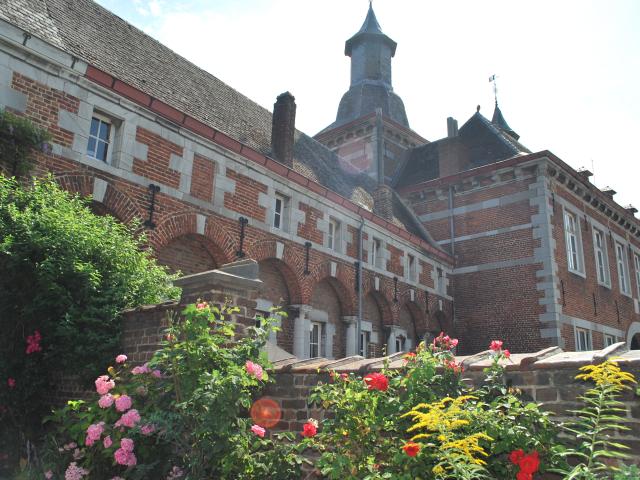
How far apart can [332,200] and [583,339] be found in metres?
10.4

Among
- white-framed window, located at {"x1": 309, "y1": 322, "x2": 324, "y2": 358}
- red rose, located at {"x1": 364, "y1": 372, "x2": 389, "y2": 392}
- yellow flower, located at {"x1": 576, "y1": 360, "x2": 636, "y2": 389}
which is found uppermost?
white-framed window, located at {"x1": 309, "y1": 322, "x2": 324, "y2": 358}

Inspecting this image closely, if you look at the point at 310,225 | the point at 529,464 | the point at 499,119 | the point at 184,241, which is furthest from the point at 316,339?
the point at 499,119

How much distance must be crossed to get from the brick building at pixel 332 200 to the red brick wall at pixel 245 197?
0.12ft

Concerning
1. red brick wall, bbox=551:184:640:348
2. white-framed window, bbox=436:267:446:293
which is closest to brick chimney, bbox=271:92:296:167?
white-framed window, bbox=436:267:446:293

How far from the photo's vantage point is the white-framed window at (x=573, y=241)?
19.0m

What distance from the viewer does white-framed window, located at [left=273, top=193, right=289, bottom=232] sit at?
13117mm

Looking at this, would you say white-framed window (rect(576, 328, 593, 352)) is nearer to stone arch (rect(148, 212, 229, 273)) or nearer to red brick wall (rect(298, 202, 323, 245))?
red brick wall (rect(298, 202, 323, 245))

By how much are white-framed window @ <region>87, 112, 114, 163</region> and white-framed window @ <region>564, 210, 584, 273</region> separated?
15.4 metres

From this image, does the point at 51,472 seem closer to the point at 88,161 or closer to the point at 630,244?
the point at 88,161

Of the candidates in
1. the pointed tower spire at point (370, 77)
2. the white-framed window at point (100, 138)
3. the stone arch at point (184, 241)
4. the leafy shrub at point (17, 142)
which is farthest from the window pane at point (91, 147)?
the pointed tower spire at point (370, 77)

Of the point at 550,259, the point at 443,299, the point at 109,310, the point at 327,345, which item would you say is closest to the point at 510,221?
the point at 550,259

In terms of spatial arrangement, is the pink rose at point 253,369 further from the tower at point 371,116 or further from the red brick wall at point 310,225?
the tower at point 371,116

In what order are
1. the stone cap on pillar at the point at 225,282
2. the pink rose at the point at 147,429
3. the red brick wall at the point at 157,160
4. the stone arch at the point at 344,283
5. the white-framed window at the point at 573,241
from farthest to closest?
the white-framed window at the point at 573,241 → the stone arch at the point at 344,283 → the red brick wall at the point at 157,160 → the stone cap on pillar at the point at 225,282 → the pink rose at the point at 147,429

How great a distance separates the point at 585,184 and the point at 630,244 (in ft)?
19.7
